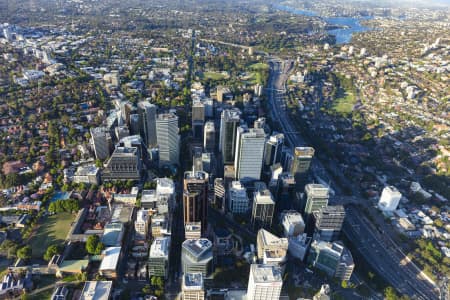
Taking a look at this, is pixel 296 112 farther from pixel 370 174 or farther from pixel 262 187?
pixel 262 187

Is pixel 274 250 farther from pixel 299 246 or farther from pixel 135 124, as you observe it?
pixel 135 124

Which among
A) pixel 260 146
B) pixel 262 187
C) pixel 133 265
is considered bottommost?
pixel 133 265

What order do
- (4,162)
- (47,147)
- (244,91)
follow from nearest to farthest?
1. (4,162)
2. (47,147)
3. (244,91)

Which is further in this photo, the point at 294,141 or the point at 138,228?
the point at 294,141

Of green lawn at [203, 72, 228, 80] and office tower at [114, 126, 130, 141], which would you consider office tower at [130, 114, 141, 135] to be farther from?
green lawn at [203, 72, 228, 80]

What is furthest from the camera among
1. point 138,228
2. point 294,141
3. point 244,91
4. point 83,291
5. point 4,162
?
point 244,91

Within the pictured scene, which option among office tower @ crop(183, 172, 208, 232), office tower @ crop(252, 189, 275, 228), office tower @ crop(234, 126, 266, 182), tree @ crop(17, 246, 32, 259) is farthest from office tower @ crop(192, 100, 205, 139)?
tree @ crop(17, 246, 32, 259)

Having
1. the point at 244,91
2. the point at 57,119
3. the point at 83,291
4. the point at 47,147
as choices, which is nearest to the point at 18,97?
the point at 57,119

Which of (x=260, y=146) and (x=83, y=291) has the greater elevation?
(x=260, y=146)
